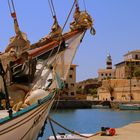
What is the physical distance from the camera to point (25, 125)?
973cm

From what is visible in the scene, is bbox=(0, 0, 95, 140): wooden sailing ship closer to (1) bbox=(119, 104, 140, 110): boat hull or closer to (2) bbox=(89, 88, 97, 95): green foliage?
(1) bbox=(119, 104, 140, 110): boat hull

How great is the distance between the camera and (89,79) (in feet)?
465

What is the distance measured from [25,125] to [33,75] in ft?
8.45

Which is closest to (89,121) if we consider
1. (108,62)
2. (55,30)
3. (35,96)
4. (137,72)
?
(55,30)

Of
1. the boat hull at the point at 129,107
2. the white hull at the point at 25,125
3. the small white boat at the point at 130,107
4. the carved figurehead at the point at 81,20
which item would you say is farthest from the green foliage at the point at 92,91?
the white hull at the point at 25,125

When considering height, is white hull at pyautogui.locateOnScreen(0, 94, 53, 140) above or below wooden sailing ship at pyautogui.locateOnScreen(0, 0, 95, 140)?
below

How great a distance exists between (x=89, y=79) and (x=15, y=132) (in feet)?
435

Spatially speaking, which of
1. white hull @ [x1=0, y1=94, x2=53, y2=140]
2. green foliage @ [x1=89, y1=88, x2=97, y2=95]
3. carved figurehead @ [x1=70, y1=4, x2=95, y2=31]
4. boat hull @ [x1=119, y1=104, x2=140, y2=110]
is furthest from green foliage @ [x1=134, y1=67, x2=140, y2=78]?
white hull @ [x1=0, y1=94, x2=53, y2=140]

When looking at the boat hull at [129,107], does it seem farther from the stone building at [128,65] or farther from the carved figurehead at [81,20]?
the carved figurehead at [81,20]

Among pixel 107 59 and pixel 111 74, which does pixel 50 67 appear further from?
pixel 107 59

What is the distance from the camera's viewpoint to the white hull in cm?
898

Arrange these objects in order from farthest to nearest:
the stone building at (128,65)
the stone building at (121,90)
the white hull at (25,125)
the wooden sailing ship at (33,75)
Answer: the stone building at (128,65) < the stone building at (121,90) < the wooden sailing ship at (33,75) < the white hull at (25,125)

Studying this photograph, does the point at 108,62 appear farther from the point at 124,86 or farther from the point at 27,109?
the point at 27,109

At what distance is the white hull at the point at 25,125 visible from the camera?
8977mm
